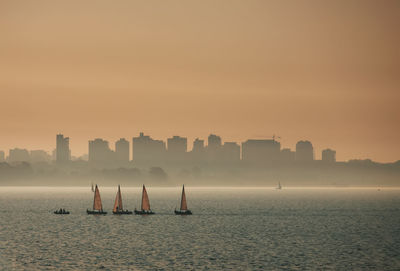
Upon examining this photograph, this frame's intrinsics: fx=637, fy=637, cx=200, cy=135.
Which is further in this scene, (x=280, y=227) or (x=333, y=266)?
(x=280, y=227)

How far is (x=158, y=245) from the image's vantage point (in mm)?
Answer: 126375

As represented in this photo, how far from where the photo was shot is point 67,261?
10075cm

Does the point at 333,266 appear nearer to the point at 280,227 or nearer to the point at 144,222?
the point at 280,227

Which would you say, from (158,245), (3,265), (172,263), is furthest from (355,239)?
(3,265)

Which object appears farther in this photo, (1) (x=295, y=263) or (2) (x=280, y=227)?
(2) (x=280, y=227)

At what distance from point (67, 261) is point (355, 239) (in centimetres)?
7134

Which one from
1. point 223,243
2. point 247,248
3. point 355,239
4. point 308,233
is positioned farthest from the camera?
point 308,233

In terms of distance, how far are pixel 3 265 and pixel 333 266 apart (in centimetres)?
5004

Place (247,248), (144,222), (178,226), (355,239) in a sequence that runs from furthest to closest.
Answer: (144,222), (178,226), (355,239), (247,248)

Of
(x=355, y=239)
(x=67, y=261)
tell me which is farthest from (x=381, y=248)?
(x=67, y=261)

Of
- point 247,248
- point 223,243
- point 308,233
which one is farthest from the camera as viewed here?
point 308,233

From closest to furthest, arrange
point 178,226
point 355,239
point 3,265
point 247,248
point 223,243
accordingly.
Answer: point 3,265 → point 247,248 → point 223,243 → point 355,239 → point 178,226

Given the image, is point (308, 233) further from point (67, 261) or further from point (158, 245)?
point (67, 261)

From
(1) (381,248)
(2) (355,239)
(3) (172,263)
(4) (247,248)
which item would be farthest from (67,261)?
(2) (355,239)
